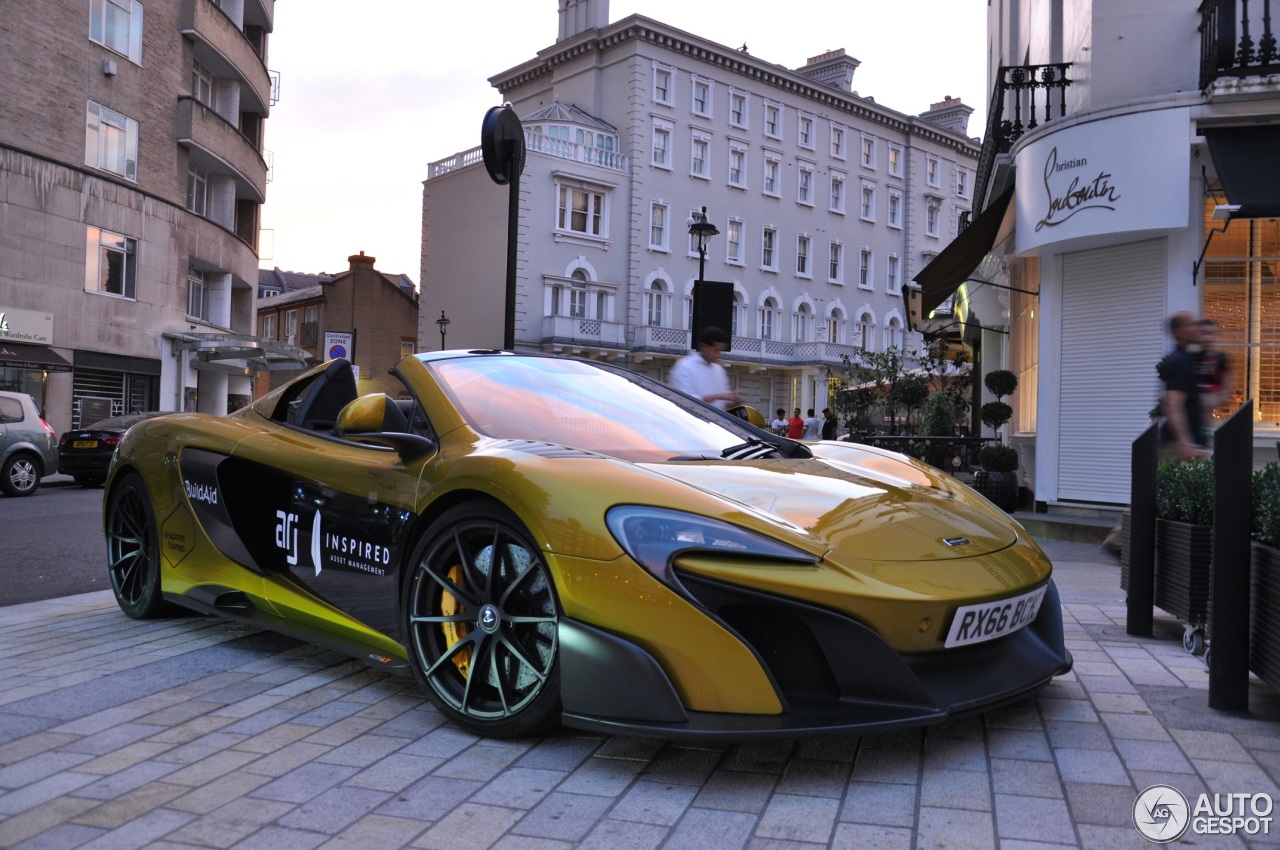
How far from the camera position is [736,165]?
50625 millimetres

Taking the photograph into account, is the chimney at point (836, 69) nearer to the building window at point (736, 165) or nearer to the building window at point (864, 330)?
the building window at point (736, 165)

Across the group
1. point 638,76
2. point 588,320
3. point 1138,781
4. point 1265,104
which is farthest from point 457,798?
point 638,76

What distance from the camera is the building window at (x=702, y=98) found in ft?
159

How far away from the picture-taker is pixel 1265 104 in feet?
32.1

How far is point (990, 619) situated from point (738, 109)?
49945 millimetres

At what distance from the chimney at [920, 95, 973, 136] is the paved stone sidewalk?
63655 mm

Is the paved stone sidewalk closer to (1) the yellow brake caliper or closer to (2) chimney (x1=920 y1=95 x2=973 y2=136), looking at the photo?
(1) the yellow brake caliper

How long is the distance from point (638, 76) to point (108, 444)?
33321 millimetres

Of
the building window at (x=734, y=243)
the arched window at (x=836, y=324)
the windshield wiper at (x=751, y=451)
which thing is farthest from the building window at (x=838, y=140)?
the windshield wiper at (x=751, y=451)

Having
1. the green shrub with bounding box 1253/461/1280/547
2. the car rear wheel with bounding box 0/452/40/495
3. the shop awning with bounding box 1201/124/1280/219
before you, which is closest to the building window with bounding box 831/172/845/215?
the car rear wheel with bounding box 0/452/40/495

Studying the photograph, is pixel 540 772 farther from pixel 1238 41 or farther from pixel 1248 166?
pixel 1238 41

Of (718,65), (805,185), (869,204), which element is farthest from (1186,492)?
(869,204)

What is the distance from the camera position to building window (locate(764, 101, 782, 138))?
5156 cm

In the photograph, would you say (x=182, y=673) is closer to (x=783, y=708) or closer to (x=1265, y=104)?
(x=783, y=708)
